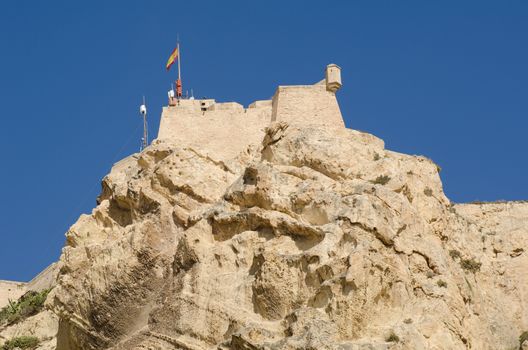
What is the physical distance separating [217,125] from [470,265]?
10104 millimetres

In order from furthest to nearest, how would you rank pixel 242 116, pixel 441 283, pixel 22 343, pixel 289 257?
pixel 22 343 < pixel 242 116 < pixel 441 283 < pixel 289 257

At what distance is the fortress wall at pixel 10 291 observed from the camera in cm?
5916

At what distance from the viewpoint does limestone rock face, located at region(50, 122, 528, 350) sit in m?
36.2

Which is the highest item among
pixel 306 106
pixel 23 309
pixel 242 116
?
pixel 306 106

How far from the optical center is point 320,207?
3866 cm

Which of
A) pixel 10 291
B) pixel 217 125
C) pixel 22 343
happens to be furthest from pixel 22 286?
pixel 217 125

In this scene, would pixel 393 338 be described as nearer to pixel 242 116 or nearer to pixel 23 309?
pixel 242 116

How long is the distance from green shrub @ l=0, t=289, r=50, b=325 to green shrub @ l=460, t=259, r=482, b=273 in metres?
18.4

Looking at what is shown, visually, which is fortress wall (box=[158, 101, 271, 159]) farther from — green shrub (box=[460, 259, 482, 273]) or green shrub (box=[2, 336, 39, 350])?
green shrub (box=[2, 336, 39, 350])

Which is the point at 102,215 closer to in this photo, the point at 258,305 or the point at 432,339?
the point at 258,305

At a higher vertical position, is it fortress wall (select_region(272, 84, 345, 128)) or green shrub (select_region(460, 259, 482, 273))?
fortress wall (select_region(272, 84, 345, 128))

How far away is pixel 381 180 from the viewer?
40094mm

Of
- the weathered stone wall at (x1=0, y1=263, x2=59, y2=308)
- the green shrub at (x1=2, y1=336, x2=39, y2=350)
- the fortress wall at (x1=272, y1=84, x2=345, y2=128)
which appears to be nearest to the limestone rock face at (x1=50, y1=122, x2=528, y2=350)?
the fortress wall at (x1=272, y1=84, x2=345, y2=128)

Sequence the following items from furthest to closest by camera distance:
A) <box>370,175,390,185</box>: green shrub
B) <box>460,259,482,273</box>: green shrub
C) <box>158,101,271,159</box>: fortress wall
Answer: <box>158,101,271,159</box>: fortress wall, <box>460,259,482,273</box>: green shrub, <box>370,175,390,185</box>: green shrub
